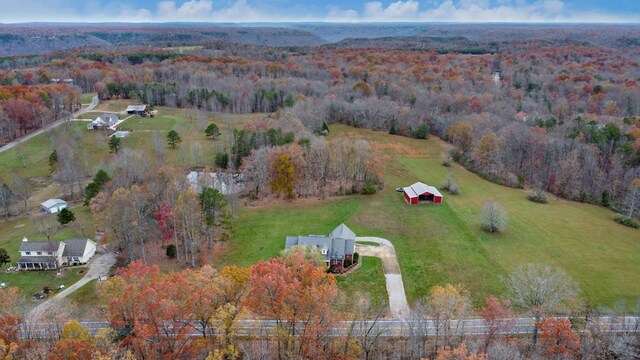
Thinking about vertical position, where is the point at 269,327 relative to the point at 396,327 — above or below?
above

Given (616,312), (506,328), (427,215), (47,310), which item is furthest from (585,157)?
(47,310)

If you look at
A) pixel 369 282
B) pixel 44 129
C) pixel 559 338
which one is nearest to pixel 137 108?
pixel 44 129

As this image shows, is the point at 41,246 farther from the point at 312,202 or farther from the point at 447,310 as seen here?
the point at 447,310

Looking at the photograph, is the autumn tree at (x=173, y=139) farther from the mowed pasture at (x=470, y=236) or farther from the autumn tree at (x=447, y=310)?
the autumn tree at (x=447, y=310)

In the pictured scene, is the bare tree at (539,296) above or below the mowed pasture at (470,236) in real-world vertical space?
above

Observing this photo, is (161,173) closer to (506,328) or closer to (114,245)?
(114,245)

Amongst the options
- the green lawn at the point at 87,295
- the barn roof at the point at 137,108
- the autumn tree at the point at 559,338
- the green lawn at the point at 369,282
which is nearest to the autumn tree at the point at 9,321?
the green lawn at the point at 87,295

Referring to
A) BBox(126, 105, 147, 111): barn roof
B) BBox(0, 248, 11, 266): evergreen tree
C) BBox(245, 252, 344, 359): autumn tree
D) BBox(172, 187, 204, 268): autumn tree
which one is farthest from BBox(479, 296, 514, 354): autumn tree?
BBox(126, 105, 147, 111): barn roof
